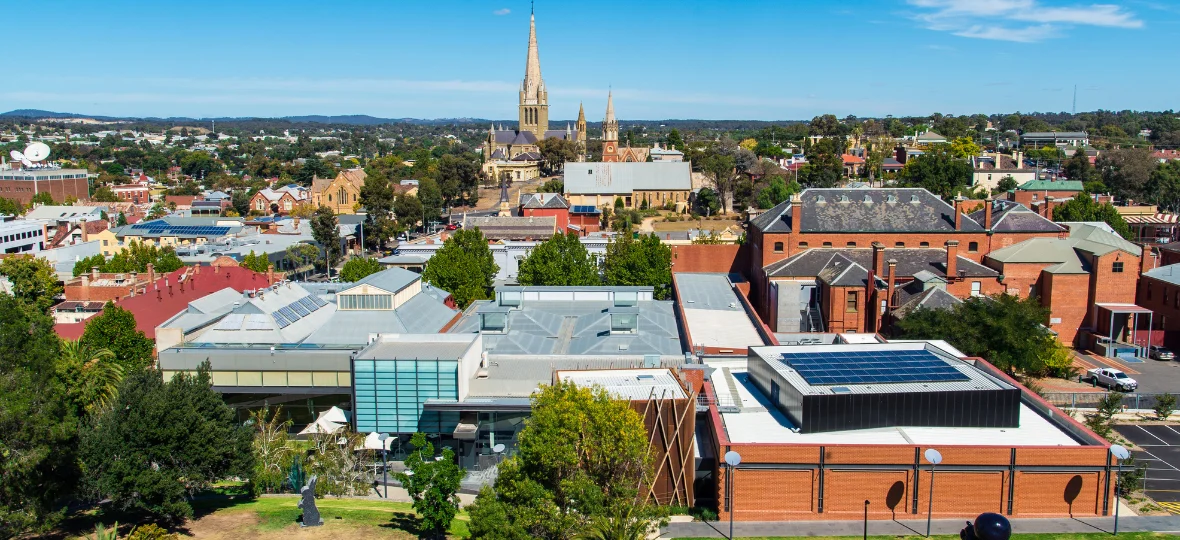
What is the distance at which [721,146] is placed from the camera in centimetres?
14525

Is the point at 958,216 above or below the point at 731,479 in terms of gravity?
above

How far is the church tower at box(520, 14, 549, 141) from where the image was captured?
16265 cm

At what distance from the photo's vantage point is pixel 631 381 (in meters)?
28.5

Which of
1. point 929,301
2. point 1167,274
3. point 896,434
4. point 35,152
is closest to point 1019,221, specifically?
point 1167,274

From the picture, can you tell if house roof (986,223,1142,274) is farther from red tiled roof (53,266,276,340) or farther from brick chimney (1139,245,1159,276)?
red tiled roof (53,266,276,340)

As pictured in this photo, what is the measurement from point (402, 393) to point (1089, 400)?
3009 cm

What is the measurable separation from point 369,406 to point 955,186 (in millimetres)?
81166

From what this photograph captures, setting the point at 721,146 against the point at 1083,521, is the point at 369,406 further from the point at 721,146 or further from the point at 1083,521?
the point at 721,146

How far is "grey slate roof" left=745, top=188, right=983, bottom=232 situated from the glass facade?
28557 mm

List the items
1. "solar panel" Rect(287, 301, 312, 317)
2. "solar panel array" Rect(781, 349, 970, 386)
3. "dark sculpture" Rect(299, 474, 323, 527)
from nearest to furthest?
1. "dark sculpture" Rect(299, 474, 323, 527)
2. "solar panel array" Rect(781, 349, 970, 386)
3. "solar panel" Rect(287, 301, 312, 317)

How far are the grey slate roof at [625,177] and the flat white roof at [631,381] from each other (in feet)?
246

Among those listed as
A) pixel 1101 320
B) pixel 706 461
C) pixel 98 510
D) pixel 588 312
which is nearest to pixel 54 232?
pixel 588 312

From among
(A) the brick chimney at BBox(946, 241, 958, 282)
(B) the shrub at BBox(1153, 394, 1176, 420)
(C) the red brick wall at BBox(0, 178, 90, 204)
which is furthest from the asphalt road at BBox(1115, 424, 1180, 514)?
(C) the red brick wall at BBox(0, 178, 90, 204)

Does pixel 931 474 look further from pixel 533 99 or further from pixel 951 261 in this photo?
pixel 533 99
